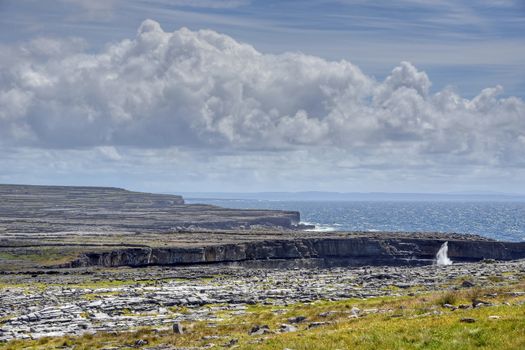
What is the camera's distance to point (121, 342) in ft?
161

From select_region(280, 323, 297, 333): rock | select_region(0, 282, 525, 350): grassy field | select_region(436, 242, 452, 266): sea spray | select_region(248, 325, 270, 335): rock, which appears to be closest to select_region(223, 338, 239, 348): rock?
select_region(0, 282, 525, 350): grassy field

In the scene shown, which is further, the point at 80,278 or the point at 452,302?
the point at 80,278

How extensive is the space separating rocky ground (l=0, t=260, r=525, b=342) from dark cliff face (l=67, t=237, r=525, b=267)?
91.7 ft

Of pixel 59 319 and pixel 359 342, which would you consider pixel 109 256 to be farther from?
pixel 359 342

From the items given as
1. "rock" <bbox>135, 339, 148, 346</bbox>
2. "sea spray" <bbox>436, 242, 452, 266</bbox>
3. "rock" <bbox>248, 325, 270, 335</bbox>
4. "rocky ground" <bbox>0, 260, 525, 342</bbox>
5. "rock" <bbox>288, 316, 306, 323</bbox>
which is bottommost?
"sea spray" <bbox>436, 242, 452, 266</bbox>

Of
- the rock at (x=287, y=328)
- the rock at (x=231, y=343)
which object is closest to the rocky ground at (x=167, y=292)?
the rock at (x=287, y=328)

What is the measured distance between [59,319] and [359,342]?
3777cm

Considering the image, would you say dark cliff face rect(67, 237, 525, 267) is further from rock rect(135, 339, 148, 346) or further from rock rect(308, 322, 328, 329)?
rock rect(308, 322, 328, 329)

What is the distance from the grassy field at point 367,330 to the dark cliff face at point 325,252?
82.6 m

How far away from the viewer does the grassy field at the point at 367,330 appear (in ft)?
110

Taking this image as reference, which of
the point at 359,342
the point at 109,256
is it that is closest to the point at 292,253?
the point at 109,256

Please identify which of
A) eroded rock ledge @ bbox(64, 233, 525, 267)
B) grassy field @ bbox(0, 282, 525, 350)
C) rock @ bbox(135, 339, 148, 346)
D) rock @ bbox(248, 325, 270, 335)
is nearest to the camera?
grassy field @ bbox(0, 282, 525, 350)

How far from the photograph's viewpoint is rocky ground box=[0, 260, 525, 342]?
63.7 meters

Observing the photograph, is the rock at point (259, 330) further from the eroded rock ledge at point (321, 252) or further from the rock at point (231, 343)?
the eroded rock ledge at point (321, 252)
